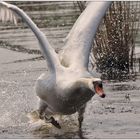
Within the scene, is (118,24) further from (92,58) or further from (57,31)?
(57,31)

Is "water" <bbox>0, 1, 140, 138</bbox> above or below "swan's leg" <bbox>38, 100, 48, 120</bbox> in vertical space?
below

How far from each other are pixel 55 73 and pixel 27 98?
245 centimetres

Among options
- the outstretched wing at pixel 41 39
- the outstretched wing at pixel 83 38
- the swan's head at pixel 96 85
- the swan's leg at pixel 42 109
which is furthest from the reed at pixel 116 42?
the swan's head at pixel 96 85

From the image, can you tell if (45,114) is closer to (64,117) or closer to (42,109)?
(42,109)

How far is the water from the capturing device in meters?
10.6

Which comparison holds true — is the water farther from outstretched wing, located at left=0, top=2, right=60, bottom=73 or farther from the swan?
outstretched wing, located at left=0, top=2, right=60, bottom=73

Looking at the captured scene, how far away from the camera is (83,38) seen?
11078mm

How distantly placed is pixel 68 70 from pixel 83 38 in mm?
647

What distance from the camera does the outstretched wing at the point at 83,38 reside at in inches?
428

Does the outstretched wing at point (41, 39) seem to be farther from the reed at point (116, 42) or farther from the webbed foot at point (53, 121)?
the reed at point (116, 42)

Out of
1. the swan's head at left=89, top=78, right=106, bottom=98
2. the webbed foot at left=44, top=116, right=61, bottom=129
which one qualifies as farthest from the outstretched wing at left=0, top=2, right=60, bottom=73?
the swan's head at left=89, top=78, right=106, bottom=98

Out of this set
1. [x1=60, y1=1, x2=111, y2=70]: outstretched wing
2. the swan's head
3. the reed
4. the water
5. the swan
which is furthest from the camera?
the reed

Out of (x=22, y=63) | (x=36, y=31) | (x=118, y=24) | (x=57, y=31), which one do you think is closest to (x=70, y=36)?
(x=36, y=31)

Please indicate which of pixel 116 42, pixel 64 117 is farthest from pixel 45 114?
pixel 116 42
